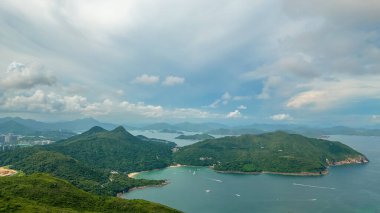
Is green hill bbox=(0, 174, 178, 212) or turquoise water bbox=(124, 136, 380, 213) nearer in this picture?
green hill bbox=(0, 174, 178, 212)

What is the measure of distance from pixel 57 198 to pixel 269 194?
101 meters

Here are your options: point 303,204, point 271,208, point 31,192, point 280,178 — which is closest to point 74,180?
point 31,192

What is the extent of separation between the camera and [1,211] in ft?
242

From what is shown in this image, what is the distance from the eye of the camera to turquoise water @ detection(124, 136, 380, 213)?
13238 centimetres

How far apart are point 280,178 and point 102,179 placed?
108907 mm

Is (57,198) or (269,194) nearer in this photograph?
(57,198)

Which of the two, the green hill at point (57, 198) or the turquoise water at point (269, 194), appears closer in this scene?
the green hill at point (57, 198)

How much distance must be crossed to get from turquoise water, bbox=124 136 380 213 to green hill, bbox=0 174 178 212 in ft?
129

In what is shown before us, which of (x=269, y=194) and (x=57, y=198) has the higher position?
(x=57, y=198)

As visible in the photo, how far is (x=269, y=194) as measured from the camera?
153375 mm

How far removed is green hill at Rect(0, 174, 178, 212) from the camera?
288 ft

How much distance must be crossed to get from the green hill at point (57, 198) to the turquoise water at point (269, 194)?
39414 mm

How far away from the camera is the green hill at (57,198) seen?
87.7 m

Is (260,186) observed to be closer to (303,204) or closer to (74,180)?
(303,204)
